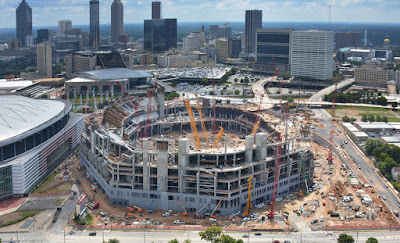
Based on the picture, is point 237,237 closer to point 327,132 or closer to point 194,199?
point 194,199

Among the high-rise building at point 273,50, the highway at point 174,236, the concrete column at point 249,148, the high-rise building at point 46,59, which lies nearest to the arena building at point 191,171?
the concrete column at point 249,148

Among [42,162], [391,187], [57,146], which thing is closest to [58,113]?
[57,146]

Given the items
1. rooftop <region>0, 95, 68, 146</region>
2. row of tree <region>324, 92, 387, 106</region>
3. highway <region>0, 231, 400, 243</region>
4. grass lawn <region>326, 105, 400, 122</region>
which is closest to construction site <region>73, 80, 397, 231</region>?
highway <region>0, 231, 400, 243</region>

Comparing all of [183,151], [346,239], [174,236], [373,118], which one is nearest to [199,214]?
[174,236]

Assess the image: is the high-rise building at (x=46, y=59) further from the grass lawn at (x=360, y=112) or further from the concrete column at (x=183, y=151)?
the concrete column at (x=183, y=151)

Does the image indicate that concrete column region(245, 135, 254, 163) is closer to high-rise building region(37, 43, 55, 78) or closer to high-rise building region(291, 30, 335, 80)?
high-rise building region(291, 30, 335, 80)

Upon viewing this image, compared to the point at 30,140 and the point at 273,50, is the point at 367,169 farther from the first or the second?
the point at 273,50
